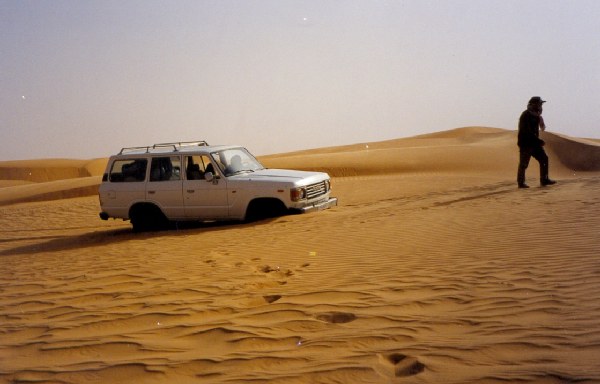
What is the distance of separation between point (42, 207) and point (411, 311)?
19.7 meters

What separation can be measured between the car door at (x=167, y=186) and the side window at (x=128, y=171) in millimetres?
204

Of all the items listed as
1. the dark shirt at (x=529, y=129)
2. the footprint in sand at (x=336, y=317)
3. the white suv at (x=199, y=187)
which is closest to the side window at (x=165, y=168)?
the white suv at (x=199, y=187)

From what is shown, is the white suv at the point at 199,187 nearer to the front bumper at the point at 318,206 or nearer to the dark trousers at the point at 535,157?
the front bumper at the point at 318,206

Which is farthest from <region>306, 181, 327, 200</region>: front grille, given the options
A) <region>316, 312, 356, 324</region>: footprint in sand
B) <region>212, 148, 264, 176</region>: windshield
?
<region>316, 312, 356, 324</region>: footprint in sand

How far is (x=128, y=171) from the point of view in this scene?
11.6 metres

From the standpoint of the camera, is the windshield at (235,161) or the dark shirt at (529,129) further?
the dark shirt at (529,129)

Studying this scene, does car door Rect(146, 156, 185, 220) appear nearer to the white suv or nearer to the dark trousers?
the white suv

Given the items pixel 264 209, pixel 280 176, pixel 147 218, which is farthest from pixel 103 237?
pixel 280 176

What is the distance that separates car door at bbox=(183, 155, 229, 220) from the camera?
10883 millimetres

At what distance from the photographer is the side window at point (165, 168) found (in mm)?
11297

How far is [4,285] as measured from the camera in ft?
24.7

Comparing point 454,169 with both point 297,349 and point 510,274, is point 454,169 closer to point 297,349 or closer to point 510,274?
point 510,274

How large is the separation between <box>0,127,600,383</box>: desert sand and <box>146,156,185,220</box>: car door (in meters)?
0.61

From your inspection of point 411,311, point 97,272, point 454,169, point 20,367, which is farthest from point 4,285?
point 454,169
